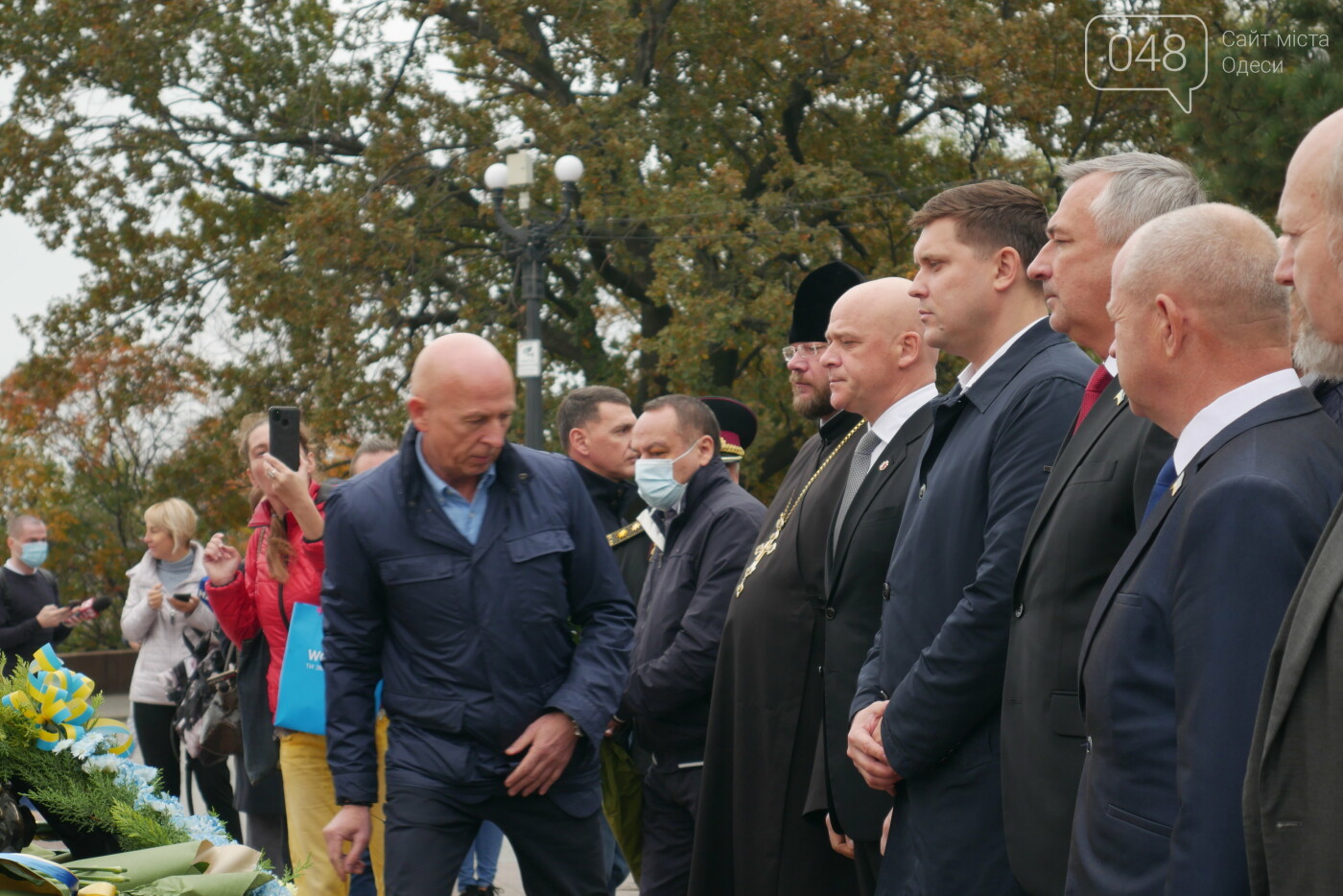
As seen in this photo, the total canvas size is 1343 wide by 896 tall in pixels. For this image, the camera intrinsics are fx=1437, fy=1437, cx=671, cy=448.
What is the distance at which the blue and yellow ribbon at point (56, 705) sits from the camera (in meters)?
2.88

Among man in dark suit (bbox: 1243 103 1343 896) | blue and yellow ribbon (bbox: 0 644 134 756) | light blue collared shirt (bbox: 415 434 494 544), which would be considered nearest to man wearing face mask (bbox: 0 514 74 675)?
light blue collared shirt (bbox: 415 434 494 544)

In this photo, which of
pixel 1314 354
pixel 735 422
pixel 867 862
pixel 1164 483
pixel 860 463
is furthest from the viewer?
pixel 735 422

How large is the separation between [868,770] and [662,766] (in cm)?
185

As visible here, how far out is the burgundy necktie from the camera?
3.10 m

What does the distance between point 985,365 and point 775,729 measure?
55.8 inches

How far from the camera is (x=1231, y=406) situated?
2.41 metres

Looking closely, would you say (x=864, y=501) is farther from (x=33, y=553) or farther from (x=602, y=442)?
(x=33, y=553)

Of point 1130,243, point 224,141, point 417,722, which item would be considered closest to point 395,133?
point 224,141

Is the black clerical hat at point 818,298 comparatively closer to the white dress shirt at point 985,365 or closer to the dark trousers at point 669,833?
the white dress shirt at point 985,365

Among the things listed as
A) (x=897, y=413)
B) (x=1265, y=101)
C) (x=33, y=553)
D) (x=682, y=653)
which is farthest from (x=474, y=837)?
(x=1265, y=101)

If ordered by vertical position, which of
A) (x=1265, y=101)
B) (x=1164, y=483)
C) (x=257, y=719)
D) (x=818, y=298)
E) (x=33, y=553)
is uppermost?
(x=1265, y=101)

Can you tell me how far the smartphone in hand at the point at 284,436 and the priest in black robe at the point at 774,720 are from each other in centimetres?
169

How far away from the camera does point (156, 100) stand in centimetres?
1975

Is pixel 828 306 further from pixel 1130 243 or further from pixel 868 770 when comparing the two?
pixel 1130 243
